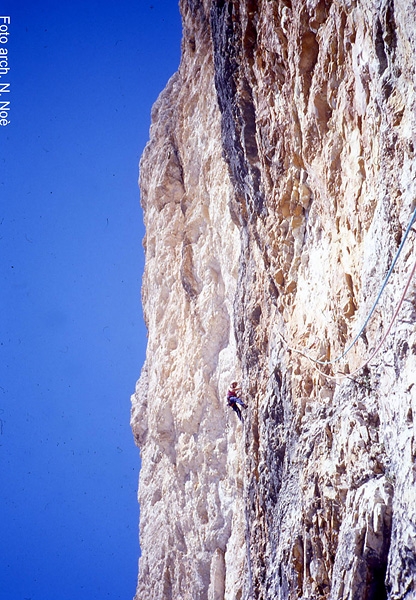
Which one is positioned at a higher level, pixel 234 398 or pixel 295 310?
pixel 295 310

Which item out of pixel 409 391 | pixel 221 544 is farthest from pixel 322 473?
pixel 221 544

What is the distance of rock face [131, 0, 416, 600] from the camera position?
6.20 metres

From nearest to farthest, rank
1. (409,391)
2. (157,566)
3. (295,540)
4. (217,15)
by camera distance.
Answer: (409,391)
(295,540)
(217,15)
(157,566)

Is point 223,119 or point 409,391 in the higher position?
point 223,119

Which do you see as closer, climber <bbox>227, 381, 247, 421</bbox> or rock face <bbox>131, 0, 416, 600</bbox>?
rock face <bbox>131, 0, 416, 600</bbox>

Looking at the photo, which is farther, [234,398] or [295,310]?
[234,398]

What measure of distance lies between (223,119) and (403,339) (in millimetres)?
8814

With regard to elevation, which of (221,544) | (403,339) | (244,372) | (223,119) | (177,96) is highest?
(177,96)

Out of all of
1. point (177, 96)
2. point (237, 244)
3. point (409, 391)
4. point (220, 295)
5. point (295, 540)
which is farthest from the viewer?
point (177, 96)

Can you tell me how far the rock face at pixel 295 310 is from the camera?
20.3 feet

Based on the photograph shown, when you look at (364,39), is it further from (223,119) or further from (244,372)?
(244,372)

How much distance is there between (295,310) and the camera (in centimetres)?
1032

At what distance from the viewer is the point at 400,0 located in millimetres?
5832

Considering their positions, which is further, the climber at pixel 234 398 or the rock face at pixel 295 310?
the climber at pixel 234 398
